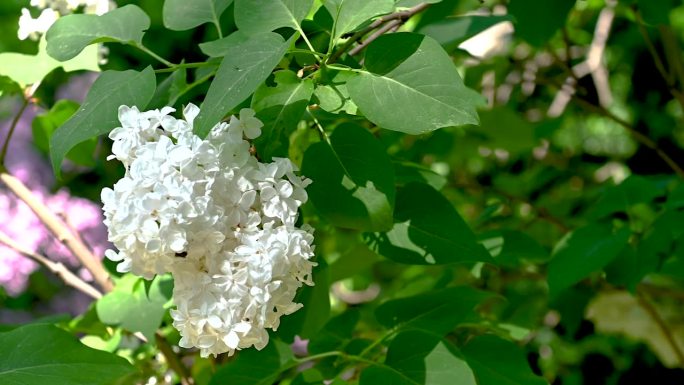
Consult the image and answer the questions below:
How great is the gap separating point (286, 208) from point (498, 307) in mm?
1006

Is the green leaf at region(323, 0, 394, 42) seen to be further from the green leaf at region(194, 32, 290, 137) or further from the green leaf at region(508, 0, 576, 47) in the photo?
the green leaf at region(508, 0, 576, 47)

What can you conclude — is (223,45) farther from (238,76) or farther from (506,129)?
(506,129)

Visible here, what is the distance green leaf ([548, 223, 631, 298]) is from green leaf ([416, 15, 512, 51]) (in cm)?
26

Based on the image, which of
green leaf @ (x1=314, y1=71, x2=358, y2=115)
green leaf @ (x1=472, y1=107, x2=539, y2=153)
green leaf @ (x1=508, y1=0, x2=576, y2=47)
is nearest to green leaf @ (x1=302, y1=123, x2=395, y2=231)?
green leaf @ (x1=314, y1=71, x2=358, y2=115)

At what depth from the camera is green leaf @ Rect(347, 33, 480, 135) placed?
1.74ft

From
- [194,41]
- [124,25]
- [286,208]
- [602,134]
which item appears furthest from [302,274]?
[194,41]

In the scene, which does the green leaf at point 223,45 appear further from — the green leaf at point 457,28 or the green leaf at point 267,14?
the green leaf at point 457,28

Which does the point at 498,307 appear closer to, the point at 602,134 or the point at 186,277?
the point at 602,134

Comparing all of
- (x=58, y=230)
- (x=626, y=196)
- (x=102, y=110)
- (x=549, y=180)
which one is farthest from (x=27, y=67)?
(x=549, y=180)

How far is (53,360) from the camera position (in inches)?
25.2

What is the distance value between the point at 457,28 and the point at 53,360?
1.59 ft

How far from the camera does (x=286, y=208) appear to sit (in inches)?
21.4

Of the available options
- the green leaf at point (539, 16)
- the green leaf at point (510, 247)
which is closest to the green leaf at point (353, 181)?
the green leaf at point (510, 247)

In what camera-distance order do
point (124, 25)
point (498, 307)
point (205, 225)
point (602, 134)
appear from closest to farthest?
point (205, 225), point (124, 25), point (498, 307), point (602, 134)
